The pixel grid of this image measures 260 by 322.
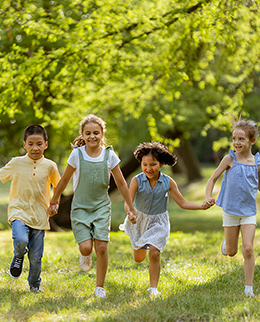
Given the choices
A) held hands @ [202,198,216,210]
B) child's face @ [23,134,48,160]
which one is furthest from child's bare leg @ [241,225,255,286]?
child's face @ [23,134,48,160]

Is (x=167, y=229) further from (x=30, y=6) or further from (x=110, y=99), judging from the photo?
(x=110, y=99)

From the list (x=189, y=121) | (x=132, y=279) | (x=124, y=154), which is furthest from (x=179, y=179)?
(x=132, y=279)

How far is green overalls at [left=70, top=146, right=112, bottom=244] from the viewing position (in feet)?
17.0

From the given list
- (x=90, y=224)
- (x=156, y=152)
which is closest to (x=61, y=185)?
(x=90, y=224)

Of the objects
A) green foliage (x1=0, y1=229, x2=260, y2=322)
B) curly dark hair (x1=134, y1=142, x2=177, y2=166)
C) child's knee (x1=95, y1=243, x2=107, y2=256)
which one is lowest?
green foliage (x1=0, y1=229, x2=260, y2=322)

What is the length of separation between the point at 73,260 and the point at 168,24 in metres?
4.65

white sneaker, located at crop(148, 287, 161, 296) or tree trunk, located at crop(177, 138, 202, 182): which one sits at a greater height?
tree trunk, located at crop(177, 138, 202, 182)

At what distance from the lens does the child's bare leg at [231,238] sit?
18.5 ft

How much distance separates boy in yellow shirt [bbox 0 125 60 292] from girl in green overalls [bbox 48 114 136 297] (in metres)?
0.31

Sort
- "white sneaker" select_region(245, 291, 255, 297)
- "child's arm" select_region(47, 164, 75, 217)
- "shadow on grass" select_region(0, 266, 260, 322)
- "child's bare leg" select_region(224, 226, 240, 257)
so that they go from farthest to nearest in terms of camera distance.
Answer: "child's bare leg" select_region(224, 226, 240, 257)
"child's arm" select_region(47, 164, 75, 217)
"white sneaker" select_region(245, 291, 255, 297)
"shadow on grass" select_region(0, 266, 260, 322)

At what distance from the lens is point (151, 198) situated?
551 cm

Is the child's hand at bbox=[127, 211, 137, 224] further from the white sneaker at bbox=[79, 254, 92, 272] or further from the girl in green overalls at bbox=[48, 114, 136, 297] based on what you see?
the white sneaker at bbox=[79, 254, 92, 272]

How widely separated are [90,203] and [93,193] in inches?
4.4

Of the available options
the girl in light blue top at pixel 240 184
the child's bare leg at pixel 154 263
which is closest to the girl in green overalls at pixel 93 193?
the child's bare leg at pixel 154 263
